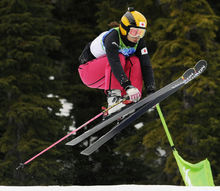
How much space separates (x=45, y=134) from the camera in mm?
11031

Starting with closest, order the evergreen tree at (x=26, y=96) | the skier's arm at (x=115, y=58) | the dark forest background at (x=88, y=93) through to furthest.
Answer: the skier's arm at (x=115, y=58), the dark forest background at (x=88, y=93), the evergreen tree at (x=26, y=96)

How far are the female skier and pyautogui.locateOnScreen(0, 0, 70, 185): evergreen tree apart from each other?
600 cm

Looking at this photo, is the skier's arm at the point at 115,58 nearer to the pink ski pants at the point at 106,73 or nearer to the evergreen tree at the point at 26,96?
the pink ski pants at the point at 106,73

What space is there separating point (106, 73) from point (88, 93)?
28.2 ft

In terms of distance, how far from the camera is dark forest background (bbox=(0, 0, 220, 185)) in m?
9.11

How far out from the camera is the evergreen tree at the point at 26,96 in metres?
10.4

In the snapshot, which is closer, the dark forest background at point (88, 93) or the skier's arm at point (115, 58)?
the skier's arm at point (115, 58)

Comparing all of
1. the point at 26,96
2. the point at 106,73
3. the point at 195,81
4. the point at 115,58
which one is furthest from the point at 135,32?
the point at 26,96

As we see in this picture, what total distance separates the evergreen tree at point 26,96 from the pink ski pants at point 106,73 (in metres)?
5.91

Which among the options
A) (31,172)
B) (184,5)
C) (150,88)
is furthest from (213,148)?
(150,88)

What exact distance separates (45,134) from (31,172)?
1.25 m

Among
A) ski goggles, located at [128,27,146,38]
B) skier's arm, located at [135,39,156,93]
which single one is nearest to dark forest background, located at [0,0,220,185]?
skier's arm, located at [135,39,156,93]

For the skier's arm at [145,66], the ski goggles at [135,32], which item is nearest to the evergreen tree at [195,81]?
the skier's arm at [145,66]

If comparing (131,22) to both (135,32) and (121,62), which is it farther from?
(121,62)
